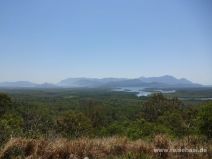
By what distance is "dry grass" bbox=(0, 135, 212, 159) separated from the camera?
595cm

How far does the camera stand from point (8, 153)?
229 inches

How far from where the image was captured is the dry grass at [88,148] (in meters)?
5.95

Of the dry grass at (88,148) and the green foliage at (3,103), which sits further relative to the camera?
the green foliage at (3,103)

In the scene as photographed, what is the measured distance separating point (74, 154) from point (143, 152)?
152cm

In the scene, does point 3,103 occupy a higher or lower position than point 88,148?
lower

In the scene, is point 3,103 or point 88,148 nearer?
point 88,148

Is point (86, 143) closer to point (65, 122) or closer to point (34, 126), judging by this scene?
point (34, 126)

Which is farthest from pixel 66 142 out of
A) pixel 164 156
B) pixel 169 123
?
pixel 169 123

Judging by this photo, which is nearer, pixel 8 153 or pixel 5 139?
pixel 8 153

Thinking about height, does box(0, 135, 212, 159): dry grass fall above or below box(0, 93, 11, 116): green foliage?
above

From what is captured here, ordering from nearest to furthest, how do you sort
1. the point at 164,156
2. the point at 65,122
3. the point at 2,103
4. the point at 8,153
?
the point at 8,153 < the point at 164,156 < the point at 65,122 < the point at 2,103

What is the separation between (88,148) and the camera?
6379mm

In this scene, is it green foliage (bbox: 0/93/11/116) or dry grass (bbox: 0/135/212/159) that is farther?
green foliage (bbox: 0/93/11/116)

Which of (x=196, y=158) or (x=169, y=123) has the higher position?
(x=196, y=158)
